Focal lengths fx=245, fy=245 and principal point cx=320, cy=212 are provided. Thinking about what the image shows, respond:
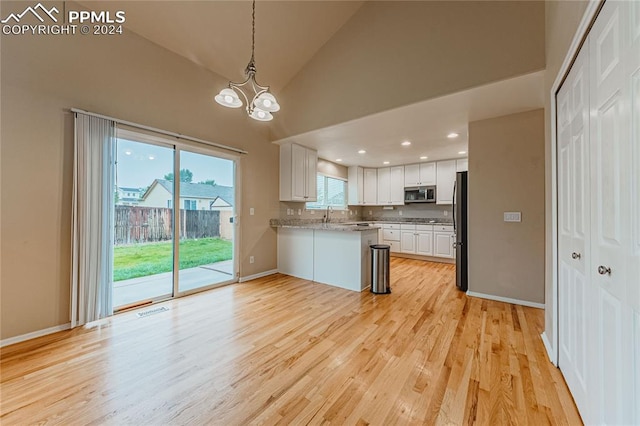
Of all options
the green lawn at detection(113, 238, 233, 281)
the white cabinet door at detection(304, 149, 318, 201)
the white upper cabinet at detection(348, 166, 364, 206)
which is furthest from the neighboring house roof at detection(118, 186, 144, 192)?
the white upper cabinet at detection(348, 166, 364, 206)

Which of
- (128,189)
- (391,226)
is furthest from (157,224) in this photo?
(391,226)

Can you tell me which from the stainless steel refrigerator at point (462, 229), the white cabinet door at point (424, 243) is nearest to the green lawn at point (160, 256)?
the stainless steel refrigerator at point (462, 229)

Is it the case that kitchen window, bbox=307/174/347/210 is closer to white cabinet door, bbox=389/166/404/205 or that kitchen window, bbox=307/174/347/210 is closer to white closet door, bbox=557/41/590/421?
white cabinet door, bbox=389/166/404/205

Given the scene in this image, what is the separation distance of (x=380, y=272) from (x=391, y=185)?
3577 millimetres

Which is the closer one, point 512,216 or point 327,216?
point 512,216

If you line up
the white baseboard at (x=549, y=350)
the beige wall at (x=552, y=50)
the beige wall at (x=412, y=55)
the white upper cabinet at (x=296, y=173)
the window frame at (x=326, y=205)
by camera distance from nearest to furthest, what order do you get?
1. the beige wall at (x=552, y=50)
2. the white baseboard at (x=549, y=350)
3. the beige wall at (x=412, y=55)
4. the white upper cabinet at (x=296, y=173)
5. the window frame at (x=326, y=205)

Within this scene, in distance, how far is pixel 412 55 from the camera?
9.59ft

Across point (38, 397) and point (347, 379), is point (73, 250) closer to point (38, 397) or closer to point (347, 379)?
point (38, 397)

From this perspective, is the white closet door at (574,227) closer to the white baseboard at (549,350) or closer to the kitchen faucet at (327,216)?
the white baseboard at (549,350)

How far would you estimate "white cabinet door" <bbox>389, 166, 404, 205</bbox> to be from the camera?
6.42 meters

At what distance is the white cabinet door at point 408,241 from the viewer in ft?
19.5

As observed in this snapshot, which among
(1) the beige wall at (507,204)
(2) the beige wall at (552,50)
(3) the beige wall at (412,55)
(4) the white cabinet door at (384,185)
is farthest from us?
(4) the white cabinet door at (384,185)

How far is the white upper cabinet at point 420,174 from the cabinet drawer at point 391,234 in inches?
50.1

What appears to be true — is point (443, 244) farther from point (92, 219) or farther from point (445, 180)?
point (92, 219)
